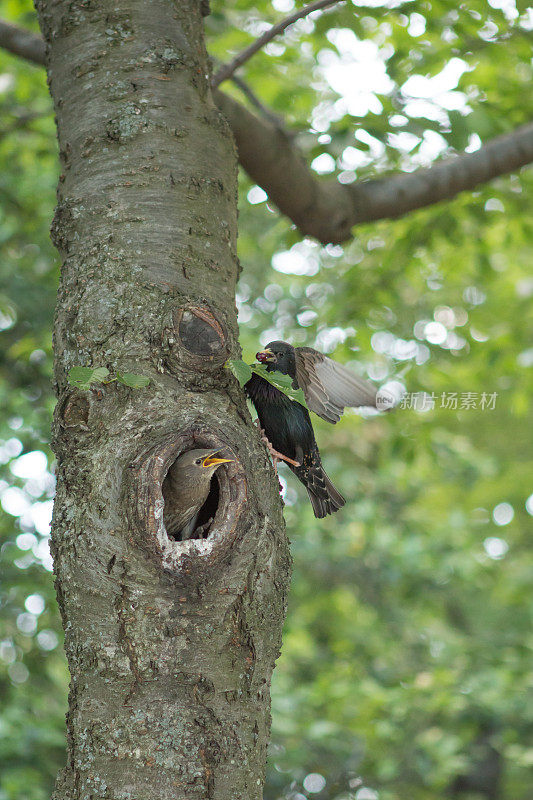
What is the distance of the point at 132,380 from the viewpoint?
1.56 meters

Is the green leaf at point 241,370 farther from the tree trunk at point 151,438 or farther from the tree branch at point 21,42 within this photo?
the tree branch at point 21,42

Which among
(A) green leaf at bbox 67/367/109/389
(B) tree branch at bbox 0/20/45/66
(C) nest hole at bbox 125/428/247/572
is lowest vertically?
(C) nest hole at bbox 125/428/247/572

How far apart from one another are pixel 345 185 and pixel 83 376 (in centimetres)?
215

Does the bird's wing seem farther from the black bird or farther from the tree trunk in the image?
the tree trunk

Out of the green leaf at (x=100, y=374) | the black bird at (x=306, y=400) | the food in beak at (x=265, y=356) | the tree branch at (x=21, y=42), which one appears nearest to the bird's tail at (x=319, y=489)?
the black bird at (x=306, y=400)

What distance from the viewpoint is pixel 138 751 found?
1331 millimetres

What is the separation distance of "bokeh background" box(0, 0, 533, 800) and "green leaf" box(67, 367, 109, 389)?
174 centimetres

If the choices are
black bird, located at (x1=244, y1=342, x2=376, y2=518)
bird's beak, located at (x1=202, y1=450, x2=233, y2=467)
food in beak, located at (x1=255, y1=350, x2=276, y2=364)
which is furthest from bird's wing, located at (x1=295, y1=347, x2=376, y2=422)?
bird's beak, located at (x1=202, y1=450, x2=233, y2=467)

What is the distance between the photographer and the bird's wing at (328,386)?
7.79 ft

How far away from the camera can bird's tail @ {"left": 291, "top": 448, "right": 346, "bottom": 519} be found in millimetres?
2789

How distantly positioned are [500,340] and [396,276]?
80cm

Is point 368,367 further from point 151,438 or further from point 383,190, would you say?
point 151,438

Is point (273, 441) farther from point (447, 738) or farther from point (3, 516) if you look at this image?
point (447, 738)

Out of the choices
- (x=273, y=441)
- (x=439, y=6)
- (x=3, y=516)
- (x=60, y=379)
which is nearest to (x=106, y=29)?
(x=60, y=379)
